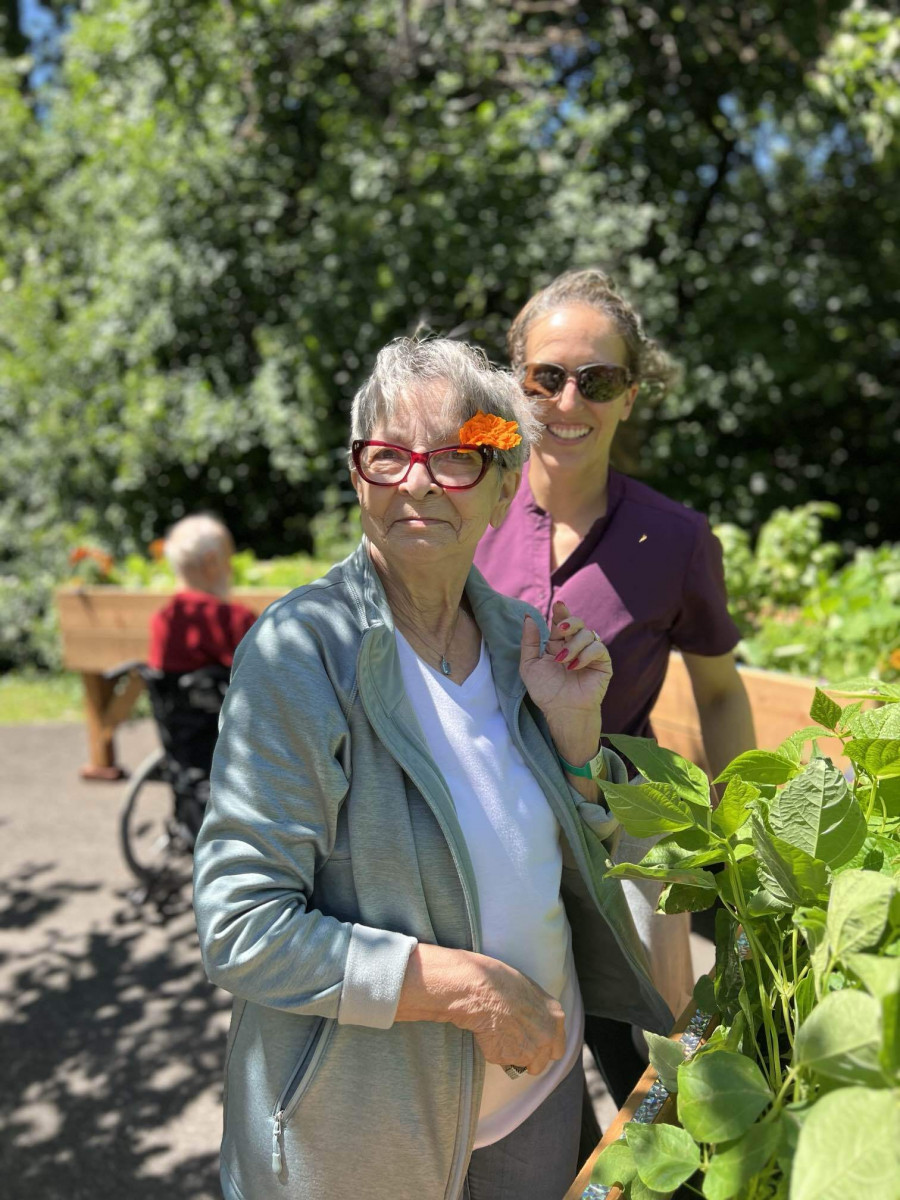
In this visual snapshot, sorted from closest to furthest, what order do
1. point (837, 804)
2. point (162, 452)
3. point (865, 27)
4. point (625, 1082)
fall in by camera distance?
point (837, 804), point (625, 1082), point (865, 27), point (162, 452)

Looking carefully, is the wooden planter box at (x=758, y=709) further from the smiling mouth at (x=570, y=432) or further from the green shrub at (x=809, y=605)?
the smiling mouth at (x=570, y=432)

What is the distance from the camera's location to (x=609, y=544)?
2025mm

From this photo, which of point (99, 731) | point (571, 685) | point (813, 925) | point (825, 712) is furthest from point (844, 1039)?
point (99, 731)

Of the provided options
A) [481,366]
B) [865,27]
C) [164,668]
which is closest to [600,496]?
[481,366]

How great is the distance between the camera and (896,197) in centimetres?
760

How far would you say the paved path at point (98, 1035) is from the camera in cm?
286

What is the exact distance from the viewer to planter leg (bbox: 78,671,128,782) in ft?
19.2

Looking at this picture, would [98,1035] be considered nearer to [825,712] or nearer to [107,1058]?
[107,1058]

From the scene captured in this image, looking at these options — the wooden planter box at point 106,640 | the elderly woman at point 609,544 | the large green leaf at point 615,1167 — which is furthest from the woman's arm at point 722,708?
the wooden planter box at point 106,640

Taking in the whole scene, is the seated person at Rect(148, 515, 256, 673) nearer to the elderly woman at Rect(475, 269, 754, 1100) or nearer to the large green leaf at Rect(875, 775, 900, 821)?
the elderly woman at Rect(475, 269, 754, 1100)

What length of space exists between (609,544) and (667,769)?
88cm

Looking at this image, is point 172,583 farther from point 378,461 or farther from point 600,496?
point 378,461

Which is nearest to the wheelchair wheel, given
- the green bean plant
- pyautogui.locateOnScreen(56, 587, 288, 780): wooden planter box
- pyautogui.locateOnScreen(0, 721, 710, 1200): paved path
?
pyautogui.locateOnScreen(0, 721, 710, 1200): paved path

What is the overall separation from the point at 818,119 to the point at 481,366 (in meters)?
7.33
